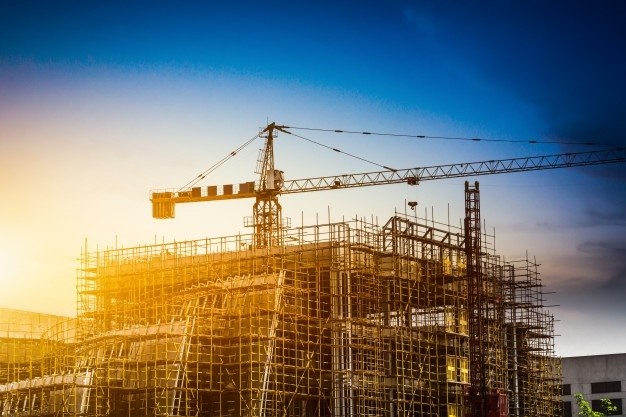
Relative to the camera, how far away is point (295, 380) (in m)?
84.9

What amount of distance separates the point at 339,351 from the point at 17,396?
22789 millimetres

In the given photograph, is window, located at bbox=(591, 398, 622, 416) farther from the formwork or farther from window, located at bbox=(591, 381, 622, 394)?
the formwork

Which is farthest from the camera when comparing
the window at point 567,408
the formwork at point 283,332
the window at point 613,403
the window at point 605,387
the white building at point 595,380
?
the window at point 567,408

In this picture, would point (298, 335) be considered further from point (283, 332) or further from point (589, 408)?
point (589, 408)

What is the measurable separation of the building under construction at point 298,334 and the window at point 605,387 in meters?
32.1

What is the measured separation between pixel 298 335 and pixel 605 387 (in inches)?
2447

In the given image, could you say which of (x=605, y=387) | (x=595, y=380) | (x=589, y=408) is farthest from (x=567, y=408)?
(x=589, y=408)

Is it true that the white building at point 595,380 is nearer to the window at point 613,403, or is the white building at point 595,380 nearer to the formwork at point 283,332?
the window at point 613,403

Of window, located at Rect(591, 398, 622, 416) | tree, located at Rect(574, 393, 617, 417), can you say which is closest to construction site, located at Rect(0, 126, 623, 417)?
tree, located at Rect(574, 393, 617, 417)

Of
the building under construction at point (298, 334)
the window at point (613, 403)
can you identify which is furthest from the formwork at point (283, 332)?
the window at point (613, 403)

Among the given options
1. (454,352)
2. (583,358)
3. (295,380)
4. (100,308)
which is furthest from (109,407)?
(583,358)

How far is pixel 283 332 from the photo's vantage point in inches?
3302

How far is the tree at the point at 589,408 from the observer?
12262 centimetres

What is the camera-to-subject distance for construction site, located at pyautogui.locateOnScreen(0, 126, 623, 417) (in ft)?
265
